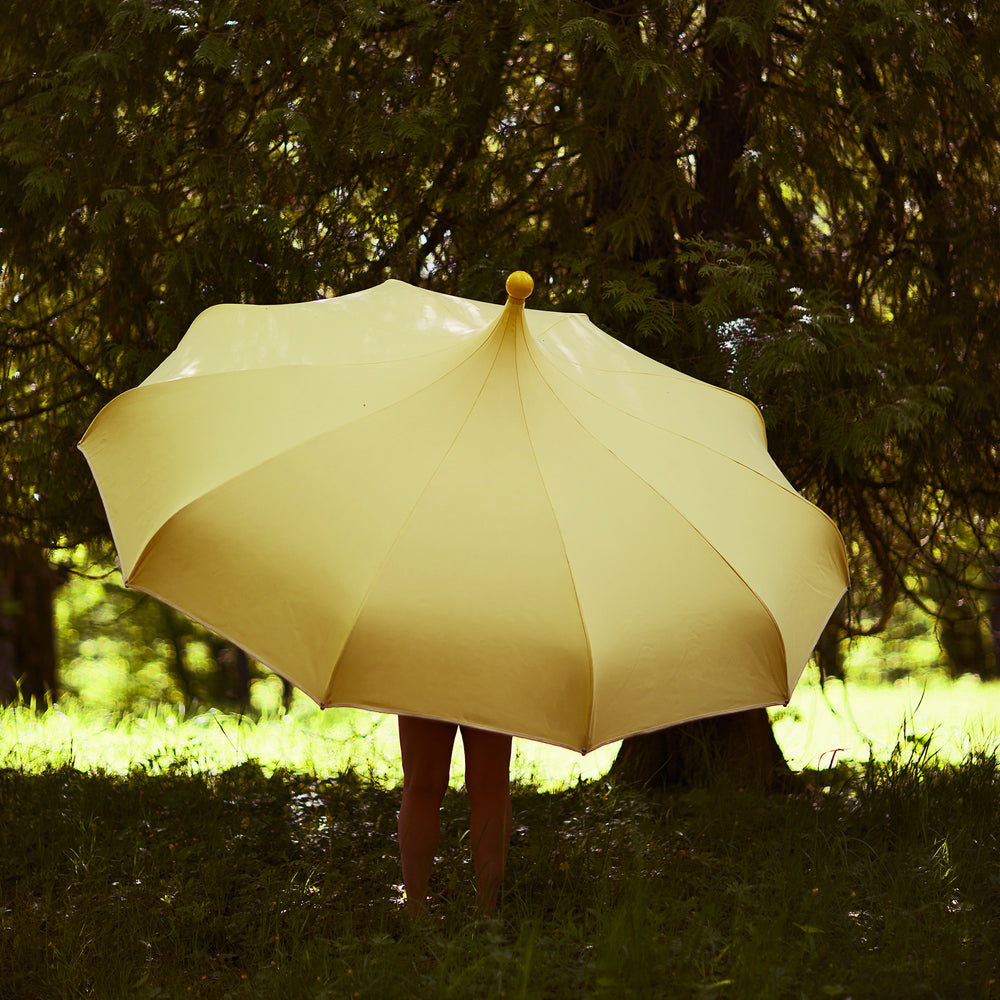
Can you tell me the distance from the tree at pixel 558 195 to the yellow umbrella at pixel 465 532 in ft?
5.91

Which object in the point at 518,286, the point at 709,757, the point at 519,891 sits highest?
the point at 518,286

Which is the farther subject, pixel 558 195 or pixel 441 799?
pixel 558 195

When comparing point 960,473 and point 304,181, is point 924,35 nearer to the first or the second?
point 960,473

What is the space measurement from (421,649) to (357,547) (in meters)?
0.33

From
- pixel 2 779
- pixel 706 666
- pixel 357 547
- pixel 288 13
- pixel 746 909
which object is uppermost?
pixel 288 13

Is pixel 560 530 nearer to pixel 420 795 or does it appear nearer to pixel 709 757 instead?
pixel 420 795

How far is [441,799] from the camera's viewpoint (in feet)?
11.9

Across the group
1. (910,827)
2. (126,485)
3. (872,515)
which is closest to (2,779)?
(126,485)

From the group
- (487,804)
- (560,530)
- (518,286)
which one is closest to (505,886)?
(487,804)

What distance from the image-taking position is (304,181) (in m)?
5.22

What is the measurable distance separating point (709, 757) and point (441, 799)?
2541 millimetres

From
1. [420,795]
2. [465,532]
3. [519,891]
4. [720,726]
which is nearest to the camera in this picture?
[465,532]

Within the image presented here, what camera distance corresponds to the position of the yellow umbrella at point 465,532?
257 centimetres

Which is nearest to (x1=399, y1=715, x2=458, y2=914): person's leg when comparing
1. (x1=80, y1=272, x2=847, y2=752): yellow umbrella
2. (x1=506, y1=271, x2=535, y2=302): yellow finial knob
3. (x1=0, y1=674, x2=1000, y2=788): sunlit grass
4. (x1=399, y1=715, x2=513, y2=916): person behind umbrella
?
(x1=399, y1=715, x2=513, y2=916): person behind umbrella
